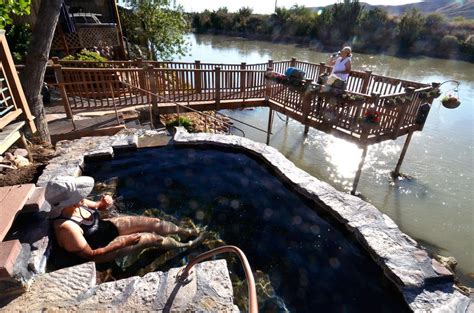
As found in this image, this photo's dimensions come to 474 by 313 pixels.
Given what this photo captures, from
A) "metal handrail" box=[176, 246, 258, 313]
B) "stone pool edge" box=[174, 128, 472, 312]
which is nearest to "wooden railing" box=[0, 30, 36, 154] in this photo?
"metal handrail" box=[176, 246, 258, 313]

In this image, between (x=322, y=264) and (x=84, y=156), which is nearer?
(x=322, y=264)

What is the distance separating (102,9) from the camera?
14031mm

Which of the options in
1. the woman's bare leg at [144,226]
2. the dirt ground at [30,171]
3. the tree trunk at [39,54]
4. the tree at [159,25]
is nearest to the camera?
the woman's bare leg at [144,226]

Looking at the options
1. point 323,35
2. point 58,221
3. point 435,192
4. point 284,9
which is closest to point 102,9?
point 58,221

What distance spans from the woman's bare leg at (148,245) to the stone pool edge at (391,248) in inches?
79.7

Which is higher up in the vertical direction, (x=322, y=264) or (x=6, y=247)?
(x=6, y=247)

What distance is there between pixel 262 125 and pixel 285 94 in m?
4.22

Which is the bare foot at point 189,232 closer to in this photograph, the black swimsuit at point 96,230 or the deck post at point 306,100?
the black swimsuit at point 96,230

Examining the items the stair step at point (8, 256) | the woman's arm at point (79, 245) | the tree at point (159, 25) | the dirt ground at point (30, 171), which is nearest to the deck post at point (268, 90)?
the dirt ground at point (30, 171)

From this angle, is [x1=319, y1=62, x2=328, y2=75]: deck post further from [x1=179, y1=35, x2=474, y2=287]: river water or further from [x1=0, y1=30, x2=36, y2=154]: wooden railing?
[x1=0, y1=30, x2=36, y2=154]: wooden railing

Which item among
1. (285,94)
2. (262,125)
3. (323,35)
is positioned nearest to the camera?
(285,94)

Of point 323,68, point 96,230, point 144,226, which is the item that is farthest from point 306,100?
point 96,230

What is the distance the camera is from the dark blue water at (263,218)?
3.17m

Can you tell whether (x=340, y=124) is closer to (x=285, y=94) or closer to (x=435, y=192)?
(x=285, y=94)
